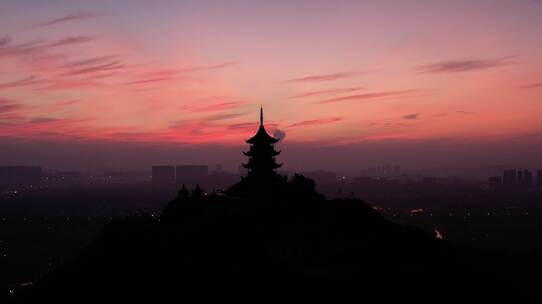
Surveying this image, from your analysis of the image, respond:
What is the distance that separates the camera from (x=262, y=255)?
2620 cm

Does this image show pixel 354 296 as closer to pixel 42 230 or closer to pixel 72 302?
pixel 72 302

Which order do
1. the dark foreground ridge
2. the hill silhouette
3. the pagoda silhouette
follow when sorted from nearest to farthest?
1. the dark foreground ridge
2. the hill silhouette
3. the pagoda silhouette

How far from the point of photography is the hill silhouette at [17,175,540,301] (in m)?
24.8

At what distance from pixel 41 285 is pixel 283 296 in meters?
15.8

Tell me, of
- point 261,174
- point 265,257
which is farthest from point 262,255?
point 261,174

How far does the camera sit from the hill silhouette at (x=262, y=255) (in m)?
24.8

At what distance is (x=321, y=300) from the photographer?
22859mm

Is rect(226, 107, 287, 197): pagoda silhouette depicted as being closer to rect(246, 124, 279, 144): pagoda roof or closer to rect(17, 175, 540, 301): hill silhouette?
rect(246, 124, 279, 144): pagoda roof

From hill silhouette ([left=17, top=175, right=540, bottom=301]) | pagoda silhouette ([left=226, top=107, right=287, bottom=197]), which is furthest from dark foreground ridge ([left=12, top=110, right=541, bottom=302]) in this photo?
pagoda silhouette ([left=226, top=107, right=287, bottom=197])

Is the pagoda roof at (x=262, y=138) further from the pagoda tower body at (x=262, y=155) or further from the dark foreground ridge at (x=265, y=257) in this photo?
the dark foreground ridge at (x=265, y=257)

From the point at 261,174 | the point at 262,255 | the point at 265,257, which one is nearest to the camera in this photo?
the point at 265,257

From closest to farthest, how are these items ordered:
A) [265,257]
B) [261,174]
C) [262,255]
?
1. [265,257]
2. [262,255]
3. [261,174]

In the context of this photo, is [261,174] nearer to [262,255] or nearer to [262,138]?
[262,138]

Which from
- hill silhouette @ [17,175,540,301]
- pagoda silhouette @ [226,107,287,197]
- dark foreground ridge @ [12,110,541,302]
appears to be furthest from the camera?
pagoda silhouette @ [226,107,287,197]
